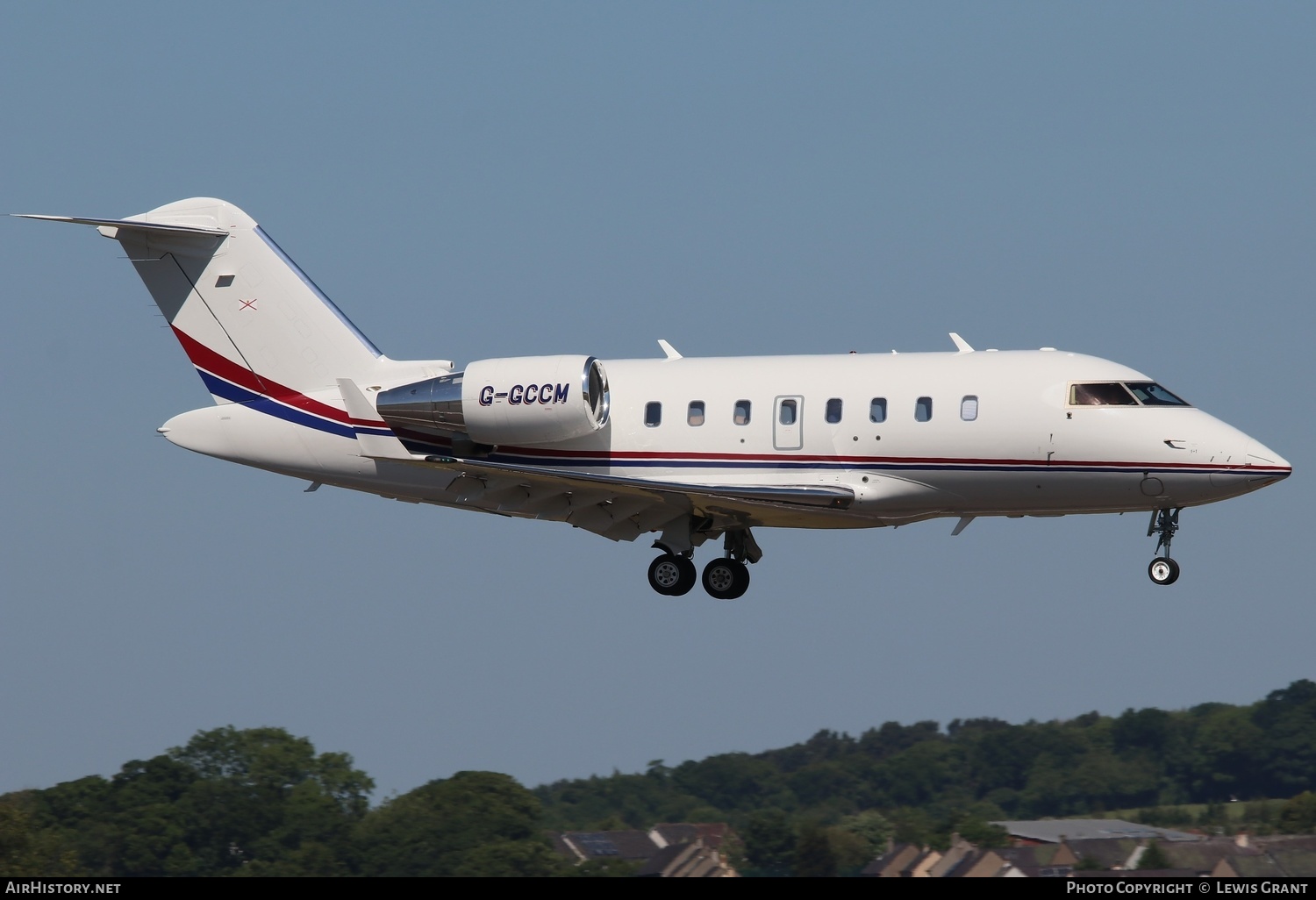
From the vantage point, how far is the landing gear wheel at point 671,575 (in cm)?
3003

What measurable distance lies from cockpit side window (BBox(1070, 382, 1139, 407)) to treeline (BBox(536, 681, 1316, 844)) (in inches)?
371

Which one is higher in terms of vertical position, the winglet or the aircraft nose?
the winglet

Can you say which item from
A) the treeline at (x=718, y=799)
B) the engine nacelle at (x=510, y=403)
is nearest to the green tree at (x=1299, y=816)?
the treeline at (x=718, y=799)

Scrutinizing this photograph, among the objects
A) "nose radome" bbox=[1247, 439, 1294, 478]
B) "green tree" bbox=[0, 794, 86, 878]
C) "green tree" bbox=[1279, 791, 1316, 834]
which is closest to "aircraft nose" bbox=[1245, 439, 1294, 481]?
"nose radome" bbox=[1247, 439, 1294, 478]

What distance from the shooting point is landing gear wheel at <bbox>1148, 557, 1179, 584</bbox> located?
28156mm

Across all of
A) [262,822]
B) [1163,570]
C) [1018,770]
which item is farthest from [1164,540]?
[262,822]

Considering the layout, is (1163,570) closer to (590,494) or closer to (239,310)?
(590,494)

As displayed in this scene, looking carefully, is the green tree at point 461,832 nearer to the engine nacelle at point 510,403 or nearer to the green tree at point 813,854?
the green tree at point 813,854

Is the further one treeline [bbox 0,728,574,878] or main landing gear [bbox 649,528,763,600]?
treeline [bbox 0,728,574,878]

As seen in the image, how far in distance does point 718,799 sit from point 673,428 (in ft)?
36.7

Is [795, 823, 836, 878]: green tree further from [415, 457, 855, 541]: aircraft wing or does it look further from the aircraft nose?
the aircraft nose

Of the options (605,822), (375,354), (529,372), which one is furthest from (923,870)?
(375,354)

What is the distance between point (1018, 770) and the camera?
38.2 m
